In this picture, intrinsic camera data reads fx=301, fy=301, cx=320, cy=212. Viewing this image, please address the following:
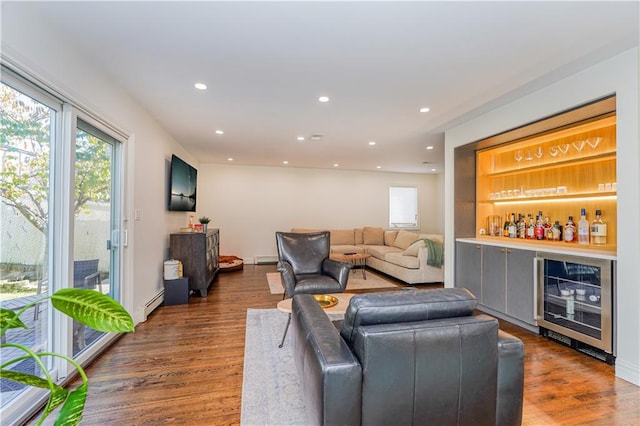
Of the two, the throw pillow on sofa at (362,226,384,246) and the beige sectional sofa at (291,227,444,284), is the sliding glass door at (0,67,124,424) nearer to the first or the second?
the beige sectional sofa at (291,227,444,284)

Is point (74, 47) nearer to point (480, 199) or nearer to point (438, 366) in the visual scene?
point (438, 366)

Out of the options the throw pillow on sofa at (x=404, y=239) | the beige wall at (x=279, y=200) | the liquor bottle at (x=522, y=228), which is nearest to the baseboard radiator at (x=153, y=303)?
the beige wall at (x=279, y=200)

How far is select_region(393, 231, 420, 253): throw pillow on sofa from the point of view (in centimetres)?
611

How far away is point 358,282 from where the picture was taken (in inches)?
208

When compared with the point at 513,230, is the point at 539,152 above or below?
above

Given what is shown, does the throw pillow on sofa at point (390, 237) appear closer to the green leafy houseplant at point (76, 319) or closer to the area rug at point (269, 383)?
the area rug at point (269, 383)

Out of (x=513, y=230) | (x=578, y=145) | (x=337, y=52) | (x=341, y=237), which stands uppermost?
(x=337, y=52)

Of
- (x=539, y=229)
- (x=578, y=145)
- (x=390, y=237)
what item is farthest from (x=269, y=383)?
(x=390, y=237)

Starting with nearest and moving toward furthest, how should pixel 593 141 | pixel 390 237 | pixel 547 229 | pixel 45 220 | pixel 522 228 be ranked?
pixel 45 220, pixel 593 141, pixel 547 229, pixel 522 228, pixel 390 237

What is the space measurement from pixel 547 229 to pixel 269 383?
3.36 meters

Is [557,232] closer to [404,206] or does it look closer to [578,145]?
[578,145]

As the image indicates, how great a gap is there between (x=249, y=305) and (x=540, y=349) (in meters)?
3.13

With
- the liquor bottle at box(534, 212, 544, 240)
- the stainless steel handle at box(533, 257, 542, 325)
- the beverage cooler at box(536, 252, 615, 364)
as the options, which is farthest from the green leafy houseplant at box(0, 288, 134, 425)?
the liquor bottle at box(534, 212, 544, 240)

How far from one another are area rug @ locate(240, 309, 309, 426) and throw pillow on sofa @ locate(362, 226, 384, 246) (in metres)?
4.48
